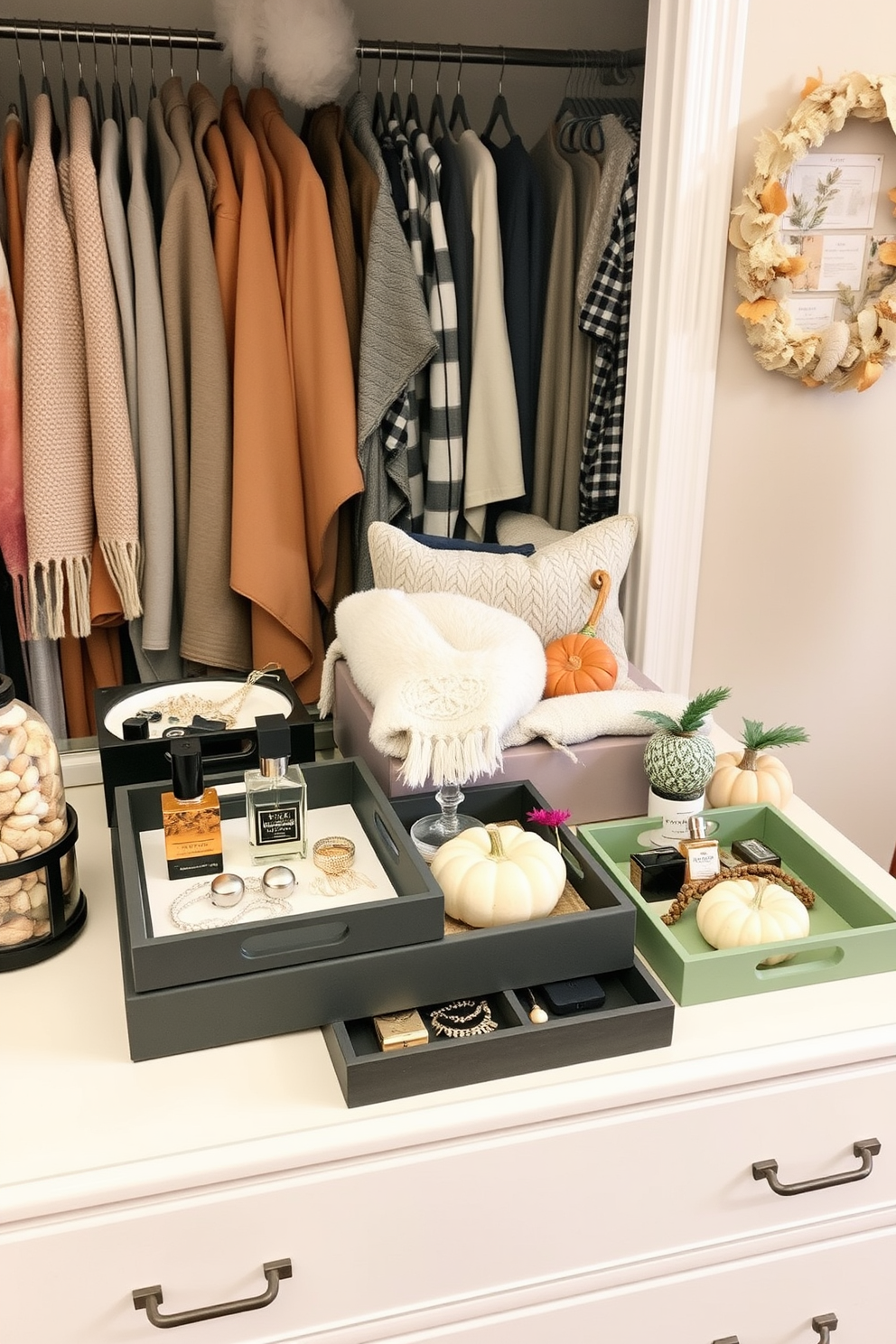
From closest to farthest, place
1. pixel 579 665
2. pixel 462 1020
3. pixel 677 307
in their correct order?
pixel 462 1020 < pixel 579 665 < pixel 677 307

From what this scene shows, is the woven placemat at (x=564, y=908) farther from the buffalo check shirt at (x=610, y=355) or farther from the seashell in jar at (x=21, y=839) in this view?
the buffalo check shirt at (x=610, y=355)

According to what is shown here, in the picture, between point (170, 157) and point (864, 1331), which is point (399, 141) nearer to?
point (170, 157)

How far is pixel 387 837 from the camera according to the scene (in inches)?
44.4

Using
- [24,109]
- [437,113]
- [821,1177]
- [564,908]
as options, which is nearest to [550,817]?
[564,908]

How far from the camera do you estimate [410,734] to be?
1191 millimetres

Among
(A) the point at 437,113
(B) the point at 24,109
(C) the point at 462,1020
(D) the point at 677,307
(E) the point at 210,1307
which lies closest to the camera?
(E) the point at 210,1307

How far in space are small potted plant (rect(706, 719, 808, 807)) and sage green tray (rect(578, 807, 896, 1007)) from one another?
6 cm

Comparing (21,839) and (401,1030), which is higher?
(21,839)

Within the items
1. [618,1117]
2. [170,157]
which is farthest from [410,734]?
[170,157]

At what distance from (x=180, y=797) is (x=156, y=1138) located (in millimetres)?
306

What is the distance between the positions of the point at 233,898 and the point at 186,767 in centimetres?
13

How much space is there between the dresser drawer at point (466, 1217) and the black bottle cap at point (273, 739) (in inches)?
14.7

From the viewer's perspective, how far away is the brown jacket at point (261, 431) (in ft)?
5.46

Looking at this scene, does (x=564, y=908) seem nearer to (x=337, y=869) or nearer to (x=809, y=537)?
(x=337, y=869)
